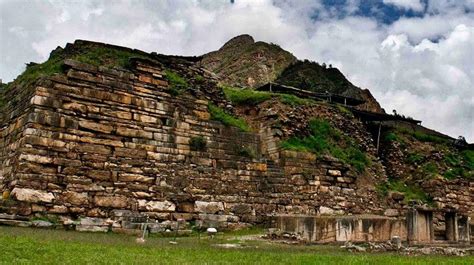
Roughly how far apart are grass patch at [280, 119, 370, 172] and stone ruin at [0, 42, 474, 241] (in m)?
0.90

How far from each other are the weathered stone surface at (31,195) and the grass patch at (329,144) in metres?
8.29

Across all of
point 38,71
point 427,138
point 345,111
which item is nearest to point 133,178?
point 38,71

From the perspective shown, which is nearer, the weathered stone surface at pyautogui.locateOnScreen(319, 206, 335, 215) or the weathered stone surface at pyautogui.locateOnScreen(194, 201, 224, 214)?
the weathered stone surface at pyautogui.locateOnScreen(194, 201, 224, 214)

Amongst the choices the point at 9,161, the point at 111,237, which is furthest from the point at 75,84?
the point at 111,237

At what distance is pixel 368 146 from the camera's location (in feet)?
71.2

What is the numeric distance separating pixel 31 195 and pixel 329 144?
11.1m

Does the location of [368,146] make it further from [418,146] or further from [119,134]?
[119,134]

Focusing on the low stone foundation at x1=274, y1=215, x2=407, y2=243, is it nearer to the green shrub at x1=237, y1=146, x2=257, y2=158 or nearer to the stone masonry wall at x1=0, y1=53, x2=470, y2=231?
the stone masonry wall at x1=0, y1=53, x2=470, y2=231

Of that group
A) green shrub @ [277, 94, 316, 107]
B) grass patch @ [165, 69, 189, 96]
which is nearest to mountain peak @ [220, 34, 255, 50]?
green shrub @ [277, 94, 316, 107]

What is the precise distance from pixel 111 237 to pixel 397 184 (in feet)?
47.5

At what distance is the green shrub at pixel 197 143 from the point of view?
15547mm

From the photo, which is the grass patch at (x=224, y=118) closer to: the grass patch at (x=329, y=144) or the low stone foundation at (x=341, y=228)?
the grass patch at (x=329, y=144)

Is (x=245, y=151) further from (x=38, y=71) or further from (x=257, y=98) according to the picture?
(x=38, y=71)

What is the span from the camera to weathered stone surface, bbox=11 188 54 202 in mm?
12367
